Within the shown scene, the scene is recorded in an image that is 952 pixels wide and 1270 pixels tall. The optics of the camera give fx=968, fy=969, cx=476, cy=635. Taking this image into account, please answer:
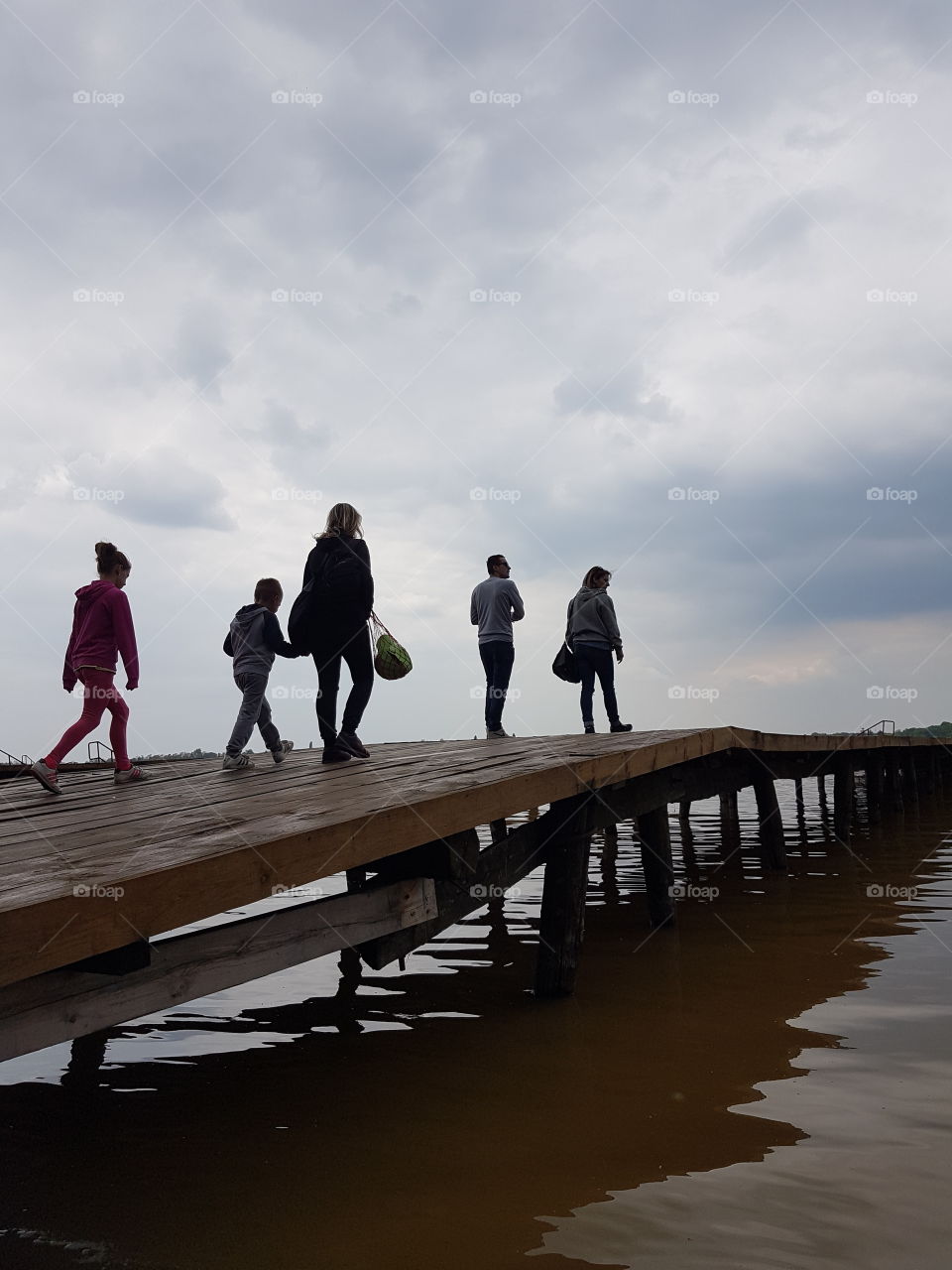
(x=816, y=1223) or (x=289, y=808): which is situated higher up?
(x=289, y=808)

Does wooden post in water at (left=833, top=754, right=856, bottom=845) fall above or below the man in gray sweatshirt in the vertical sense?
below

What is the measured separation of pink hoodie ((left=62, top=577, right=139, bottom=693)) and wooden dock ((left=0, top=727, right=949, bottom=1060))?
841mm

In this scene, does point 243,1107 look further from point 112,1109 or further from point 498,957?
point 498,957

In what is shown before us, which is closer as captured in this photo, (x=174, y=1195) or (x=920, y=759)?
(x=174, y=1195)

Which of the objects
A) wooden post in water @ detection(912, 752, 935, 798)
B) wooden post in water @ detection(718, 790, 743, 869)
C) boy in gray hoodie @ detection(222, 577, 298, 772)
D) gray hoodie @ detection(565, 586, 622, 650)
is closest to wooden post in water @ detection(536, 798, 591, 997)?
boy in gray hoodie @ detection(222, 577, 298, 772)

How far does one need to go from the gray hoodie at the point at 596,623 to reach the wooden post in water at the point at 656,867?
3.08m

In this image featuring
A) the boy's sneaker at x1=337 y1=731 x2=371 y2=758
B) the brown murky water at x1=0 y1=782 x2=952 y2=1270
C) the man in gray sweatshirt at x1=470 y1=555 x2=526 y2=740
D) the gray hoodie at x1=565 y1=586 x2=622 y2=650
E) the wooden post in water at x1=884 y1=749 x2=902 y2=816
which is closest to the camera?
the brown murky water at x1=0 y1=782 x2=952 y2=1270

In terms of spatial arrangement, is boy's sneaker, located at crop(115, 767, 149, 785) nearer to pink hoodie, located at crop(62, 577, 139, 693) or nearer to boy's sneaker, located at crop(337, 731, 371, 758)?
pink hoodie, located at crop(62, 577, 139, 693)

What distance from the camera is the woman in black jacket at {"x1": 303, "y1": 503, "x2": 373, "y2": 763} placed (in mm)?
6281

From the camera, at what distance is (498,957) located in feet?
21.0

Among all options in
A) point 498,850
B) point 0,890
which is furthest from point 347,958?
point 0,890

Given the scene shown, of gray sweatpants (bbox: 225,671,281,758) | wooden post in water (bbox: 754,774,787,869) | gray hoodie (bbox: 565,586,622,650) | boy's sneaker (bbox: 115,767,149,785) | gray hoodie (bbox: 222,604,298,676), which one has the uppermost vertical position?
gray hoodie (bbox: 565,586,622,650)

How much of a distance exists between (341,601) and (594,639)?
4.63 meters

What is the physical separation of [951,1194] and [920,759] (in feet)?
84.6
